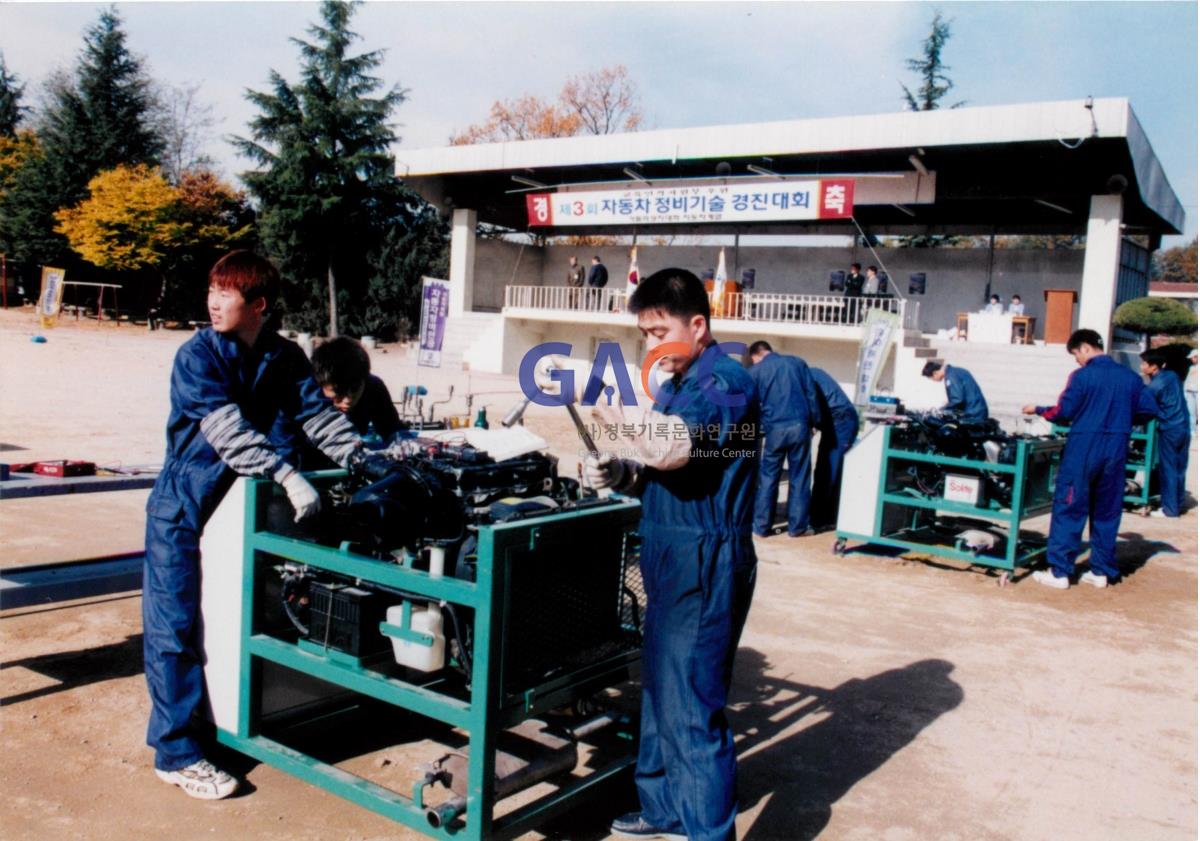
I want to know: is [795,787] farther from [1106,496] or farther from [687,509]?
[1106,496]

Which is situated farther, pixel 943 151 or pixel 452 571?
pixel 943 151

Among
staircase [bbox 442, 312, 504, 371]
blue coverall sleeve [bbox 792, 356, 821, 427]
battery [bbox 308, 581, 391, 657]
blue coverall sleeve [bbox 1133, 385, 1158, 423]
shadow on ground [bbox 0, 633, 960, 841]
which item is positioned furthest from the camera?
staircase [bbox 442, 312, 504, 371]

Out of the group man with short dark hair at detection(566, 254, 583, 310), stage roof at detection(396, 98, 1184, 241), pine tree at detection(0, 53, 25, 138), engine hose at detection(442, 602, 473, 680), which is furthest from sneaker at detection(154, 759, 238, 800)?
pine tree at detection(0, 53, 25, 138)

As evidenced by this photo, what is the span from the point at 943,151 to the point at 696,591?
20.5 m

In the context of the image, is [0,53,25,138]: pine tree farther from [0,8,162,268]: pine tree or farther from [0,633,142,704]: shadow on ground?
→ [0,633,142,704]: shadow on ground

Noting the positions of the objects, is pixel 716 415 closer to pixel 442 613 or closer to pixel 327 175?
pixel 442 613

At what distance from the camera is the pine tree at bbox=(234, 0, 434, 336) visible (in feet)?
125

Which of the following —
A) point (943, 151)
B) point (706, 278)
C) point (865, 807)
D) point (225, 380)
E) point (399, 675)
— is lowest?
point (865, 807)

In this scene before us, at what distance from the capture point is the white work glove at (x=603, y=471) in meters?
2.77

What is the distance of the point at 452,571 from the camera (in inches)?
124

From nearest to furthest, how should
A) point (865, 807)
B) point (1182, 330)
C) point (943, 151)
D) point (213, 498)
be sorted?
point (213, 498) → point (865, 807) → point (943, 151) → point (1182, 330)

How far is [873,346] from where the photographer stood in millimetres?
13508

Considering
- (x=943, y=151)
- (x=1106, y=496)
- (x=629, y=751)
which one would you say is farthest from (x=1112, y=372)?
(x=943, y=151)

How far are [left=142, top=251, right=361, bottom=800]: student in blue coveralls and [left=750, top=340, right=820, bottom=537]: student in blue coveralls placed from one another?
18.2ft
